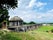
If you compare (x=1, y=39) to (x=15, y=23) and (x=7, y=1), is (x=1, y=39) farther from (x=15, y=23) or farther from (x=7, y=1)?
(x=15, y=23)

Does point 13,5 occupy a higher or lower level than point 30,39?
higher

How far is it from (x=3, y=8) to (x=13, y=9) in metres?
1.76

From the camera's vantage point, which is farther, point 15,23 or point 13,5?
point 15,23

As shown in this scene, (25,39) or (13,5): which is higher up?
(13,5)

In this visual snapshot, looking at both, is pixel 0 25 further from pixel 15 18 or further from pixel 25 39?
pixel 25 39

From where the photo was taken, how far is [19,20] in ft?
258

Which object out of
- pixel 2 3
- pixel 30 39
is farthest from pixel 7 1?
pixel 30 39

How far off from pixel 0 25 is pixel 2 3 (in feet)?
82.0

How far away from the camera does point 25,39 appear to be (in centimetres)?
2484

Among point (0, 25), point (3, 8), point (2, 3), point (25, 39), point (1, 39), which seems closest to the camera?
point (1, 39)

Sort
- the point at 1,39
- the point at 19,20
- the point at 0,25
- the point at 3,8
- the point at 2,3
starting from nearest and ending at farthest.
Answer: the point at 1,39, the point at 2,3, the point at 3,8, the point at 0,25, the point at 19,20

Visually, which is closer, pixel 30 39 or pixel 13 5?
pixel 30 39

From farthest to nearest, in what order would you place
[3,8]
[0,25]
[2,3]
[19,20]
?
1. [19,20]
2. [0,25]
3. [3,8]
4. [2,3]

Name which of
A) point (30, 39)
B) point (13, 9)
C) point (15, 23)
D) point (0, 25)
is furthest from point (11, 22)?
point (30, 39)
